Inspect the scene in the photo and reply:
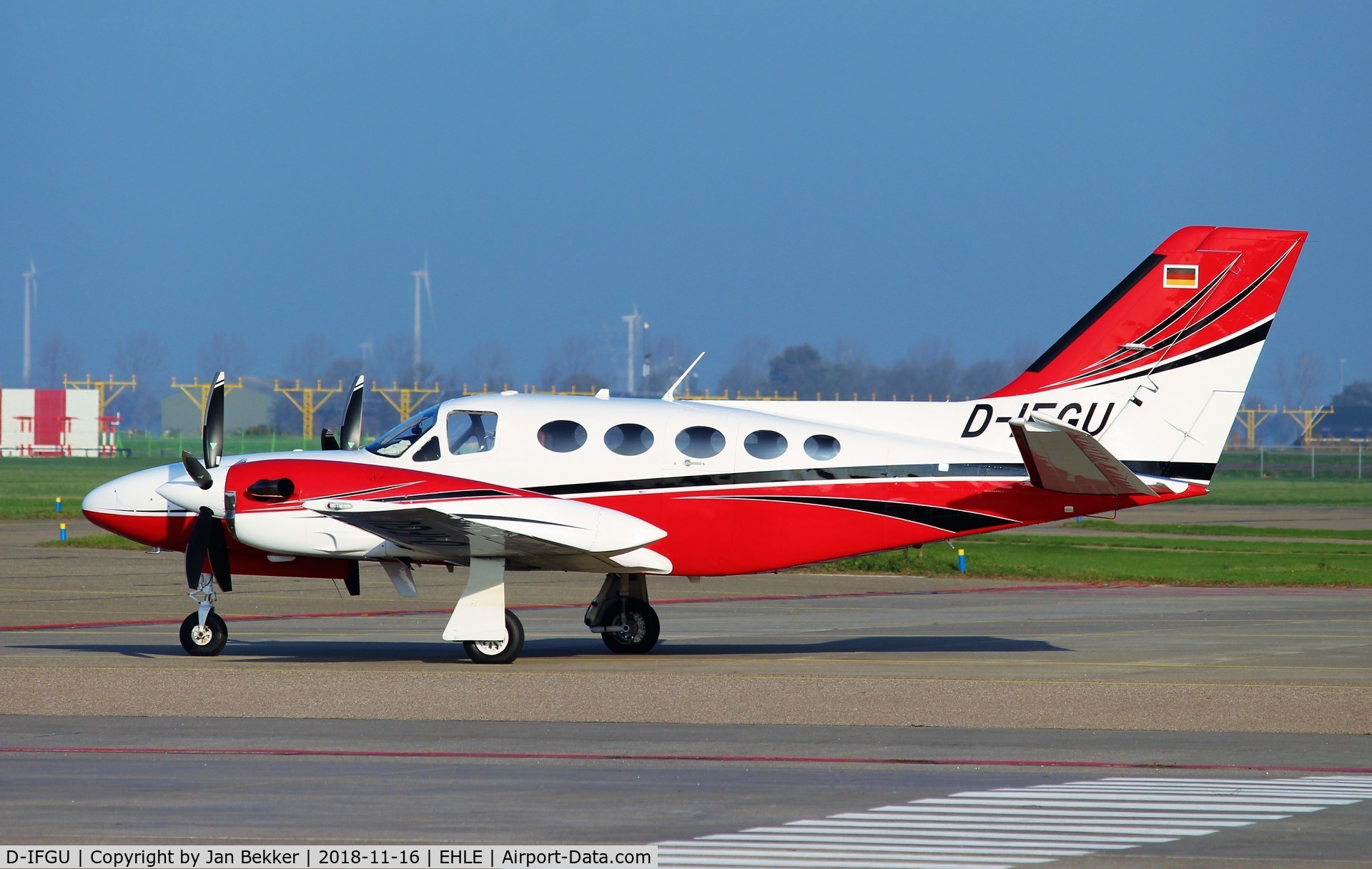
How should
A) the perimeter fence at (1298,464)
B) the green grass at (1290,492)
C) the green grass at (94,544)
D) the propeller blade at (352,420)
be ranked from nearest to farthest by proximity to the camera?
the propeller blade at (352,420), the green grass at (94,544), the green grass at (1290,492), the perimeter fence at (1298,464)

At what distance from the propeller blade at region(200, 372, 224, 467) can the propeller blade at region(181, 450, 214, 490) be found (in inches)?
7.9

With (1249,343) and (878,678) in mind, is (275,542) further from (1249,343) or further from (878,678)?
(1249,343)

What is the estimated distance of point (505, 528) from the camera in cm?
1603

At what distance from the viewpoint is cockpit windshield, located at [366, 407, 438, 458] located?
16.8m

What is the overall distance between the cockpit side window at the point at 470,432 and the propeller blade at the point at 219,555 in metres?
2.80

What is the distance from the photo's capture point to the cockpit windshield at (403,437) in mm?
16766

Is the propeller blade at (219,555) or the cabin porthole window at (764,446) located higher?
the cabin porthole window at (764,446)

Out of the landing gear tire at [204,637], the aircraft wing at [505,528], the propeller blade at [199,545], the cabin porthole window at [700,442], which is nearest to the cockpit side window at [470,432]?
the aircraft wing at [505,528]

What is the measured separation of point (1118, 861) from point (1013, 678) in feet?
25.0

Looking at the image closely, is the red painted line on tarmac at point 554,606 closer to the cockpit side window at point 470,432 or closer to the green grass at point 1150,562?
the green grass at point 1150,562

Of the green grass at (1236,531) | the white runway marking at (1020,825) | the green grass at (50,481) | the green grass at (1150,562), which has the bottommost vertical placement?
the green grass at (50,481)

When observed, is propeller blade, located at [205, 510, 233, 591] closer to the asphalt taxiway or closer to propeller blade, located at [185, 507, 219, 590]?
propeller blade, located at [185, 507, 219, 590]

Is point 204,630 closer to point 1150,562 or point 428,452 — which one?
point 428,452

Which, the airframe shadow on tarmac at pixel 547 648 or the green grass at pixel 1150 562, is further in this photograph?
the green grass at pixel 1150 562
